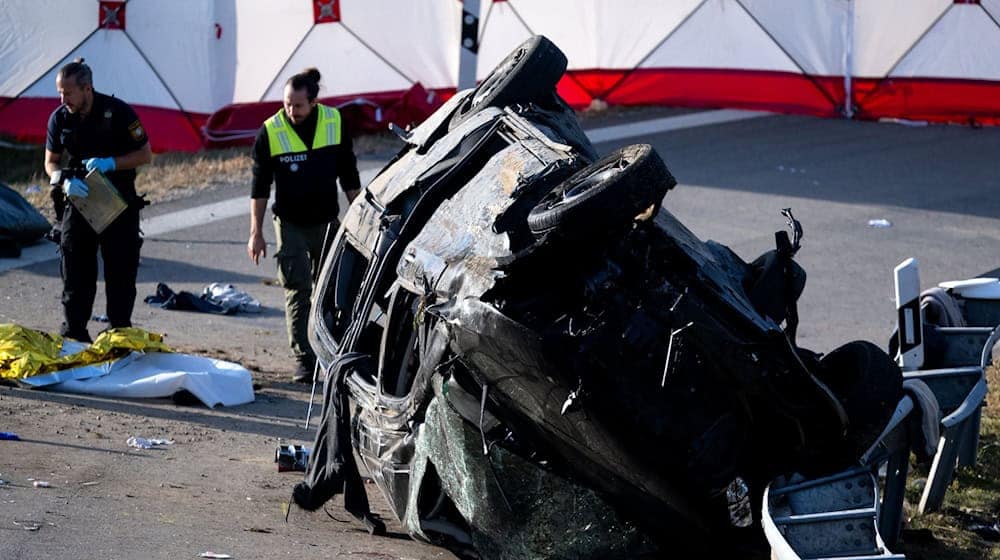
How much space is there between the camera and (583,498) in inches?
192

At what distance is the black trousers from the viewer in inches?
339

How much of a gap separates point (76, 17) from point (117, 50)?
61 centimetres

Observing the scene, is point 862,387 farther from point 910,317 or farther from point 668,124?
point 668,124

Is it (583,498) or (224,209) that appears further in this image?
(224,209)

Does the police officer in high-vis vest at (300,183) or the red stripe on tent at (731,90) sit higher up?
the red stripe on tent at (731,90)

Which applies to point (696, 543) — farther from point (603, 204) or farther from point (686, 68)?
point (686, 68)

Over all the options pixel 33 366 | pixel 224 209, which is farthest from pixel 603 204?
pixel 224 209

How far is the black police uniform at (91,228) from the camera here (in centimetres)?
859

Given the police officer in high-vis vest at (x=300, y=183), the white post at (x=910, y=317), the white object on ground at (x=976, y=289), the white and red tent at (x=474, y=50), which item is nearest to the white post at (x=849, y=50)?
the white and red tent at (x=474, y=50)

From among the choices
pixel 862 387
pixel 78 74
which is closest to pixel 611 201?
pixel 862 387

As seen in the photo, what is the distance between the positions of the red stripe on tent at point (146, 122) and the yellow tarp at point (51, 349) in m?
8.32

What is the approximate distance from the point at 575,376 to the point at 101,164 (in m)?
4.86

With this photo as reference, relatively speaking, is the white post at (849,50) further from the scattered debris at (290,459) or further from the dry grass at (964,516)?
the scattered debris at (290,459)

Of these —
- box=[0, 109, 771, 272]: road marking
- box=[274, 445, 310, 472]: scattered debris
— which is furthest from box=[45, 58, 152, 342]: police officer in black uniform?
box=[0, 109, 771, 272]: road marking
